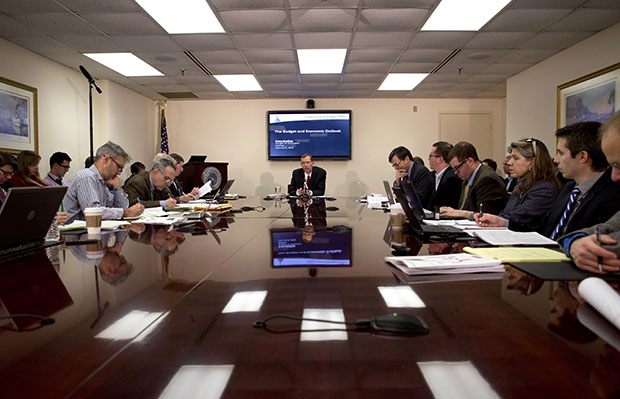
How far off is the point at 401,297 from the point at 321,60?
5.35 metres

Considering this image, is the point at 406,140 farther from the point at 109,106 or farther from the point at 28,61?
the point at 28,61

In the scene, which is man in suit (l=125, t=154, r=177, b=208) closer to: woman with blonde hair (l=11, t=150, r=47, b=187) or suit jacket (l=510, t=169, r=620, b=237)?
woman with blonde hair (l=11, t=150, r=47, b=187)

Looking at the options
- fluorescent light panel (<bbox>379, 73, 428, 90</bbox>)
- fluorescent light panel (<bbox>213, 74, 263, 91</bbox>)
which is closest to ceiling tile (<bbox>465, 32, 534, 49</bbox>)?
fluorescent light panel (<bbox>379, 73, 428, 90</bbox>)

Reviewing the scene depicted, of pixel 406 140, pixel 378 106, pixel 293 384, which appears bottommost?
pixel 293 384

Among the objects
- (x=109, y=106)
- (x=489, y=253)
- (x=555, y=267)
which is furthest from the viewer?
(x=109, y=106)

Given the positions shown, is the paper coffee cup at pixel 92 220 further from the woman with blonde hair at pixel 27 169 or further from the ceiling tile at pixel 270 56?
the ceiling tile at pixel 270 56

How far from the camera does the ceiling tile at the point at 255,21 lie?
13.6 ft

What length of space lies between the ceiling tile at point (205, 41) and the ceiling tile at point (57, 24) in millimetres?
935

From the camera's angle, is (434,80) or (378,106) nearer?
(434,80)

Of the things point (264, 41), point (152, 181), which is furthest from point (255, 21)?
point (152, 181)

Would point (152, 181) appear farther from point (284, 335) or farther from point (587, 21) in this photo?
point (587, 21)

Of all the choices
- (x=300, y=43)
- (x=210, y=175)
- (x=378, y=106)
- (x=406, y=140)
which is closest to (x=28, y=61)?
(x=210, y=175)

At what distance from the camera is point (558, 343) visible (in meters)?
0.68

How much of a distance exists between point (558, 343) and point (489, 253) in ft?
2.39
